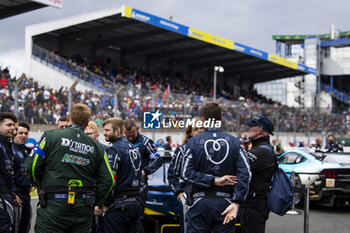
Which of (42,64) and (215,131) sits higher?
(42,64)

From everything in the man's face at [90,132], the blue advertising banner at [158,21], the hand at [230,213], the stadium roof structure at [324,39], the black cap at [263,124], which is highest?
the stadium roof structure at [324,39]

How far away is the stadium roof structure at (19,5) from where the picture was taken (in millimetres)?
22314

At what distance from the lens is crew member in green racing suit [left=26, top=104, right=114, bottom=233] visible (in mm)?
3939

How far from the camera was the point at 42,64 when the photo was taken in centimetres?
3038

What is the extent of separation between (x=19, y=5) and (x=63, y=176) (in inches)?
853

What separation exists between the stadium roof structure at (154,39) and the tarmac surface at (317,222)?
2024cm

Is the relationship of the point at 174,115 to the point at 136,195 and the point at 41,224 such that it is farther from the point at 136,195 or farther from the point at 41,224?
the point at 41,224

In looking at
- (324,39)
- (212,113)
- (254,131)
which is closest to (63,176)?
(212,113)

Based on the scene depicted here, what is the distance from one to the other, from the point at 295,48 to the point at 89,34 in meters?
35.8

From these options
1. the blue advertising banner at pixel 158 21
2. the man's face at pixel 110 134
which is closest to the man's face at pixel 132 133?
the man's face at pixel 110 134

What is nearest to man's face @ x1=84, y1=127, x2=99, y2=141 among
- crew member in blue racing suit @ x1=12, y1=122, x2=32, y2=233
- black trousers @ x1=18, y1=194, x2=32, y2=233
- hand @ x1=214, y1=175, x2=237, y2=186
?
crew member in blue racing suit @ x1=12, y1=122, x2=32, y2=233

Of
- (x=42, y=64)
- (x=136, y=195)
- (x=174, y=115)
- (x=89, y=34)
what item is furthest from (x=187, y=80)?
(x=136, y=195)

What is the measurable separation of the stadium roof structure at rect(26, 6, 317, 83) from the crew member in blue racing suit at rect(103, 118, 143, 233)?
23492 mm

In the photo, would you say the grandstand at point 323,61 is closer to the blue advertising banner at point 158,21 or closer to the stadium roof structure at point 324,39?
the stadium roof structure at point 324,39
